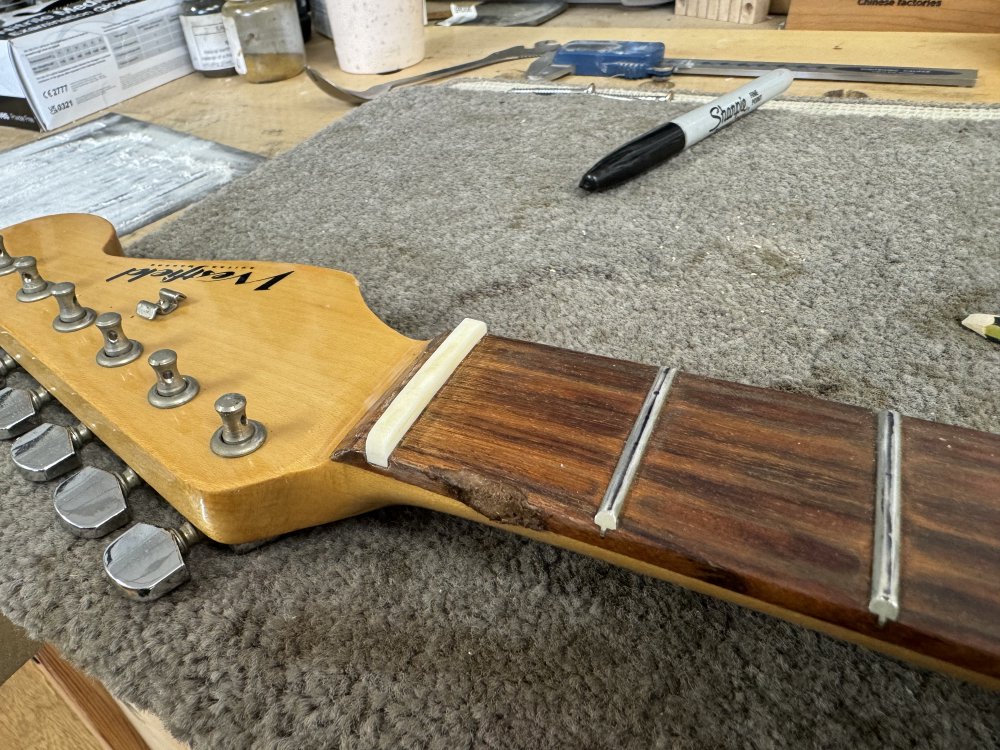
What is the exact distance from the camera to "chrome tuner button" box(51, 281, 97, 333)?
42cm

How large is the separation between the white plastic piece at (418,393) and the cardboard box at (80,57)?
774 millimetres

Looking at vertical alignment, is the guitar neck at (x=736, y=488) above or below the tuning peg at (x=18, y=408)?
above

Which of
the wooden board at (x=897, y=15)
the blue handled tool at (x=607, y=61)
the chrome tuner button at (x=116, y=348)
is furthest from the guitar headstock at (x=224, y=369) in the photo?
the wooden board at (x=897, y=15)

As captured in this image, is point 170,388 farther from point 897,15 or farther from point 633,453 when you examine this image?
point 897,15

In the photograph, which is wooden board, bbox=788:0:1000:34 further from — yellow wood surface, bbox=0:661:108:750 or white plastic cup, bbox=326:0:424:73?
yellow wood surface, bbox=0:661:108:750

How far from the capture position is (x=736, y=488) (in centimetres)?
27

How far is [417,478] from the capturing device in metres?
0.30

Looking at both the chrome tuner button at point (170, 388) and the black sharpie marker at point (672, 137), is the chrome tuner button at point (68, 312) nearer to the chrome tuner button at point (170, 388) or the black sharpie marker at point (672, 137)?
the chrome tuner button at point (170, 388)

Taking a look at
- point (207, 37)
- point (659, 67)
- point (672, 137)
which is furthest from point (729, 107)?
point (207, 37)

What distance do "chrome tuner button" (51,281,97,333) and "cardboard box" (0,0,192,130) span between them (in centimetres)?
57

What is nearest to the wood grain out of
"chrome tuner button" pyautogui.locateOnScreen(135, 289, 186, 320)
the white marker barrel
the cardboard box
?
"chrome tuner button" pyautogui.locateOnScreen(135, 289, 186, 320)

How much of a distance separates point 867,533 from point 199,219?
1.87 ft

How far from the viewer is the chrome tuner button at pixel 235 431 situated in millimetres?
323

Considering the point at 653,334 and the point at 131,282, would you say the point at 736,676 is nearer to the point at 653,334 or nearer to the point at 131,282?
the point at 653,334
